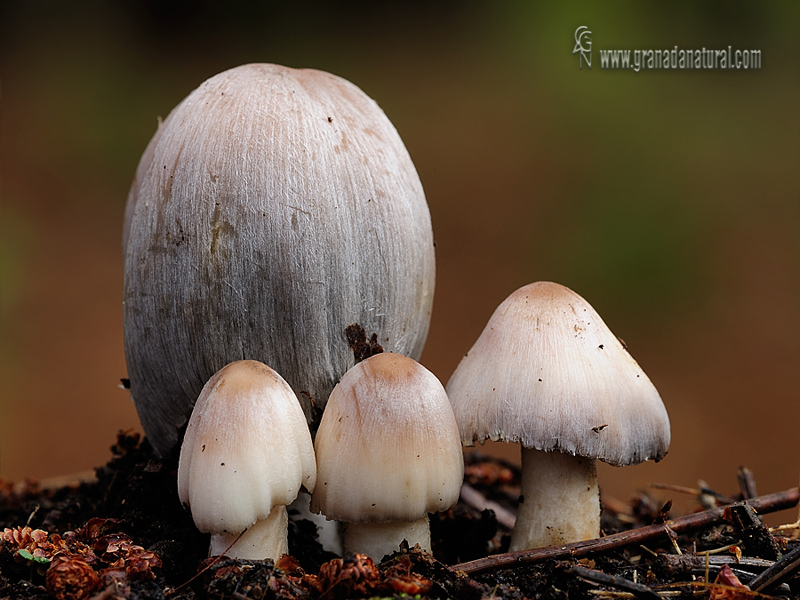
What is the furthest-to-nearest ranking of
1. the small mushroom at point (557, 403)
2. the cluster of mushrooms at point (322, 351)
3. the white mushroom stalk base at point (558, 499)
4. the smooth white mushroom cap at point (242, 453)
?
the white mushroom stalk base at point (558, 499), the small mushroom at point (557, 403), the cluster of mushrooms at point (322, 351), the smooth white mushroom cap at point (242, 453)

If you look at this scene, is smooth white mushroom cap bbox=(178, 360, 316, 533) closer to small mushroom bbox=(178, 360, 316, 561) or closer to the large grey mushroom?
small mushroom bbox=(178, 360, 316, 561)

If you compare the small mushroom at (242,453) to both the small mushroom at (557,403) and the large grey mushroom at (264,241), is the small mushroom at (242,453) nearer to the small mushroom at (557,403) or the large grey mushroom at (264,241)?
the large grey mushroom at (264,241)

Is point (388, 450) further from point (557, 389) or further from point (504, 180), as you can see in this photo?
point (504, 180)

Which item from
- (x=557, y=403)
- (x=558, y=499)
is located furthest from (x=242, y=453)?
(x=558, y=499)

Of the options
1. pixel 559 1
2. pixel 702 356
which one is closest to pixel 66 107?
pixel 559 1

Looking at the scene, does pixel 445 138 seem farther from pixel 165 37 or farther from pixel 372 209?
pixel 372 209

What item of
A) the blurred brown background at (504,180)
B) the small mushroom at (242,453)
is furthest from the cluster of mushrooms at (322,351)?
the blurred brown background at (504,180)

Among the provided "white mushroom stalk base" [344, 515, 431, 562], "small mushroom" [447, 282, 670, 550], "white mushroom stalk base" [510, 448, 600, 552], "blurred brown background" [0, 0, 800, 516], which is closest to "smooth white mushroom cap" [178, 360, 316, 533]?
"white mushroom stalk base" [344, 515, 431, 562]
